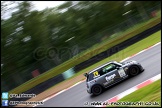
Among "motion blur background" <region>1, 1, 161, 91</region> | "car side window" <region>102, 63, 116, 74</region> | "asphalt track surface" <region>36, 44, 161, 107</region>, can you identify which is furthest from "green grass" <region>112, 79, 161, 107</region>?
"motion blur background" <region>1, 1, 161, 91</region>

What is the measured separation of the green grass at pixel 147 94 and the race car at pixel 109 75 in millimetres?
1929

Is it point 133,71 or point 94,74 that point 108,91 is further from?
point 133,71

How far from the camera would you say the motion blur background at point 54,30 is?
→ 82.6 ft

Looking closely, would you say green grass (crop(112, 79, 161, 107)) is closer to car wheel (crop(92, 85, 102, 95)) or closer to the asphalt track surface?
the asphalt track surface

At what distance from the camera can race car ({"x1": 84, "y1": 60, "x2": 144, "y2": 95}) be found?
1173 centimetres

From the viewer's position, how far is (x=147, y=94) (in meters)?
9.12

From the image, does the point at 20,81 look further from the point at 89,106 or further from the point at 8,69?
the point at 89,106

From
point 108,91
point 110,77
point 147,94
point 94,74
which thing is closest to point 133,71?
point 110,77

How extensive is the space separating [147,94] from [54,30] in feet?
85.9

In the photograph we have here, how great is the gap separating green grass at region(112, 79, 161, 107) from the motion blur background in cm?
1343

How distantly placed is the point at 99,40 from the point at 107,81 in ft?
50.5

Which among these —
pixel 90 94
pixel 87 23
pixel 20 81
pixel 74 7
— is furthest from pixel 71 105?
pixel 74 7

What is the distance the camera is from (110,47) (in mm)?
22047

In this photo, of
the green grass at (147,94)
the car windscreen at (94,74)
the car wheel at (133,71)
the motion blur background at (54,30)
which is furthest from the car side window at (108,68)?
the motion blur background at (54,30)
